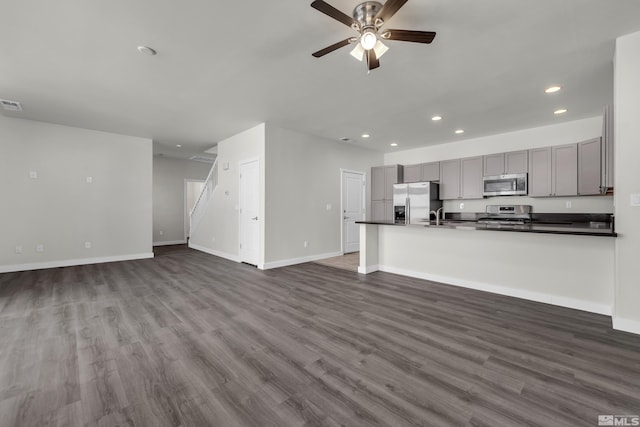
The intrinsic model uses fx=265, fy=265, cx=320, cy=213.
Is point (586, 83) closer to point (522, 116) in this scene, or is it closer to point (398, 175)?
point (522, 116)

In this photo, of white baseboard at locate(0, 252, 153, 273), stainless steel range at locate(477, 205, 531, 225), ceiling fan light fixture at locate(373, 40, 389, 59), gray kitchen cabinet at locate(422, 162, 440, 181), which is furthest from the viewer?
gray kitchen cabinet at locate(422, 162, 440, 181)

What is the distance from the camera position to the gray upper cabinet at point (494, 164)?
220 inches

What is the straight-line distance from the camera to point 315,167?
238 inches

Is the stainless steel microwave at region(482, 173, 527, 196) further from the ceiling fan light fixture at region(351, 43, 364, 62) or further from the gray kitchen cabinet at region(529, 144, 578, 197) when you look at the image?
the ceiling fan light fixture at region(351, 43, 364, 62)

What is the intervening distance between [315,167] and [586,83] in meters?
4.47

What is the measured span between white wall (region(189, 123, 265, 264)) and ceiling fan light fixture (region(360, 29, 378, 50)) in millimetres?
3276

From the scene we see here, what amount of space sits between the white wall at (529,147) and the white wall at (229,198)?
4.35 metres

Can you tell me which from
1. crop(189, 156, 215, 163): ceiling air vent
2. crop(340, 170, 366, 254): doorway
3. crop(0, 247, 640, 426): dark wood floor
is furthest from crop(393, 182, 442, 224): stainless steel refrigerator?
crop(189, 156, 215, 163): ceiling air vent

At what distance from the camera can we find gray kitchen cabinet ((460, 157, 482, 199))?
19.3ft

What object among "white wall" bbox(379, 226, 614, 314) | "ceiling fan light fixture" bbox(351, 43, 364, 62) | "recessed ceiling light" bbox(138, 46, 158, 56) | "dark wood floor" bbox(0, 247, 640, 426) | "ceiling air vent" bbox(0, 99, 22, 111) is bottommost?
"dark wood floor" bbox(0, 247, 640, 426)

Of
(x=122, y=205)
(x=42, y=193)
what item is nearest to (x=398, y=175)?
(x=122, y=205)

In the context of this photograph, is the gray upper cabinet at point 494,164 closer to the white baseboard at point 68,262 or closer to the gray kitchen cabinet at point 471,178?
the gray kitchen cabinet at point 471,178

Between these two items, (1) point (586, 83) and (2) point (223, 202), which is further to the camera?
(2) point (223, 202)

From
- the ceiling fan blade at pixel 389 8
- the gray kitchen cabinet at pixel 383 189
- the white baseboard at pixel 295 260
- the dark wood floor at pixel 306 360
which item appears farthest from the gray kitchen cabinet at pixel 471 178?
the ceiling fan blade at pixel 389 8
